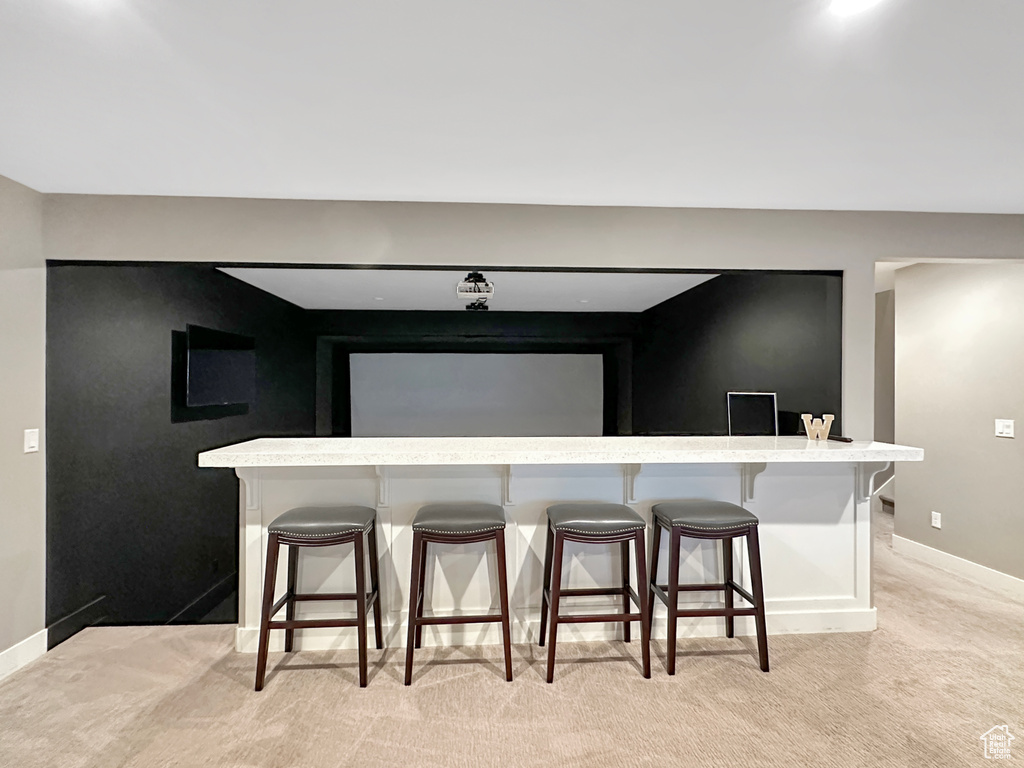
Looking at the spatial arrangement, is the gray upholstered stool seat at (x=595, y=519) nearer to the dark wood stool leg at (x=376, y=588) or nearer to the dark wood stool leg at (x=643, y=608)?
the dark wood stool leg at (x=643, y=608)

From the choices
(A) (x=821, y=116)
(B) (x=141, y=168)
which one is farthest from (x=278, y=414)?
(A) (x=821, y=116)

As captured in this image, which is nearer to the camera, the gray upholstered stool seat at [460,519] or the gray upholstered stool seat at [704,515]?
the gray upholstered stool seat at [460,519]

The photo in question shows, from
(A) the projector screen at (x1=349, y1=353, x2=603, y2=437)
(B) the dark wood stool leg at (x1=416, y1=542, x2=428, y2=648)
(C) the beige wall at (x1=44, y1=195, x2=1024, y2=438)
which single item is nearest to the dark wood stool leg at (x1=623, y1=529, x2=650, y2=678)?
(B) the dark wood stool leg at (x1=416, y1=542, x2=428, y2=648)

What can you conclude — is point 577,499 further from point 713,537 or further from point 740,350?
point 740,350

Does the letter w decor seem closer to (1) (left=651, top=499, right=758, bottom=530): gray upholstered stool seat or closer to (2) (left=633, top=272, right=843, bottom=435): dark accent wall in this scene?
(2) (left=633, top=272, right=843, bottom=435): dark accent wall

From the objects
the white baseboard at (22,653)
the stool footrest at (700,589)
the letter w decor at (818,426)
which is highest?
the letter w decor at (818,426)

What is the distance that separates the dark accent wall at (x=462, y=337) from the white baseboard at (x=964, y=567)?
273 centimetres

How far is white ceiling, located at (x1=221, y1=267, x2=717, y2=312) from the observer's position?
4184 millimetres

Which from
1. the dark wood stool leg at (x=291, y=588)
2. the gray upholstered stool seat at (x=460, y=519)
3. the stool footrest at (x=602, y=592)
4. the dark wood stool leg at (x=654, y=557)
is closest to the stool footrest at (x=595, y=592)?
the stool footrest at (x=602, y=592)

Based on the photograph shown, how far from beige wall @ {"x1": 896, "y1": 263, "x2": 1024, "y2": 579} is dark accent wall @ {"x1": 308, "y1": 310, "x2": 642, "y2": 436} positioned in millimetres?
2590

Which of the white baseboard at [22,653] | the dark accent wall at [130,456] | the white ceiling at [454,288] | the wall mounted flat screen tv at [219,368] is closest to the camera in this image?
the white baseboard at [22,653]

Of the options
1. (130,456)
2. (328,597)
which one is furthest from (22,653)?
(328,597)

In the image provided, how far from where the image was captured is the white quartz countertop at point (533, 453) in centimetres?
236

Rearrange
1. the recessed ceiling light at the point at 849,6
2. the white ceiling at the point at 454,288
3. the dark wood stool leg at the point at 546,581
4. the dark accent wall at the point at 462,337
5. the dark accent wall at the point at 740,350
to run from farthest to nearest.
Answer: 1. the dark accent wall at the point at 462,337
2. the white ceiling at the point at 454,288
3. the dark accent wall at the point at 740,350
4. the dark wood stool leg at the point at 546,581
5. the recessed ceiling light at the point at 849,6
